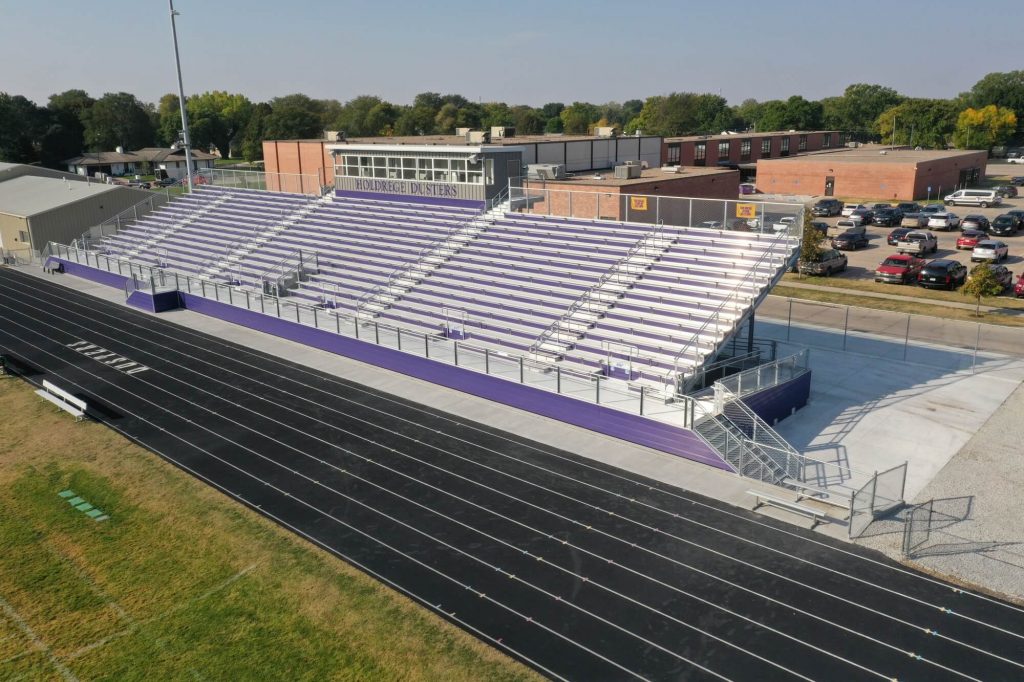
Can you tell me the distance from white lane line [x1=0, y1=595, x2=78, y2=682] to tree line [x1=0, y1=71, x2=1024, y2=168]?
349 ft

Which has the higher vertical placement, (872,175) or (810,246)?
(872,175)

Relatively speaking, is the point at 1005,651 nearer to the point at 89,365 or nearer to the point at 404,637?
the point at 404,637

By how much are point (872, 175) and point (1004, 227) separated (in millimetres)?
19161

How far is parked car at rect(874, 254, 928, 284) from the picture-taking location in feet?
111

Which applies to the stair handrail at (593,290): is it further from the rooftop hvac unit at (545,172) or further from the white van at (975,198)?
the white van at (975,198)

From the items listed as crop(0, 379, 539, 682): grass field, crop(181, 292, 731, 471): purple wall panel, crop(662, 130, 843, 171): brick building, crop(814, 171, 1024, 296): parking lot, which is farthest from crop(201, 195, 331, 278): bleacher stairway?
crop(662, 130, 843, 171): brick building

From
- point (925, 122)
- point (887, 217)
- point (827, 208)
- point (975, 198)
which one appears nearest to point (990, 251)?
point (887, 217)

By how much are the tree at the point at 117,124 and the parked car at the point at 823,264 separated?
381ft

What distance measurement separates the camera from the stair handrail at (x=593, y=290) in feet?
69.6

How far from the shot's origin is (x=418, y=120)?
122312 mm

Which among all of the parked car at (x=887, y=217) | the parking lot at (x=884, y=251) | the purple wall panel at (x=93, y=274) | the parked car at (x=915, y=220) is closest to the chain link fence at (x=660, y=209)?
the parking lot at (x=884, y=251)

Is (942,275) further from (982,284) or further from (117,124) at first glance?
(117,124)

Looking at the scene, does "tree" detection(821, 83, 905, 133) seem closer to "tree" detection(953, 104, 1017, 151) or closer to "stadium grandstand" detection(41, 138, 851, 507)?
"tree" detection(953, 104, 1017, 151)

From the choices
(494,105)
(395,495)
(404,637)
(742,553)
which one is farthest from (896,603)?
(494,105)
